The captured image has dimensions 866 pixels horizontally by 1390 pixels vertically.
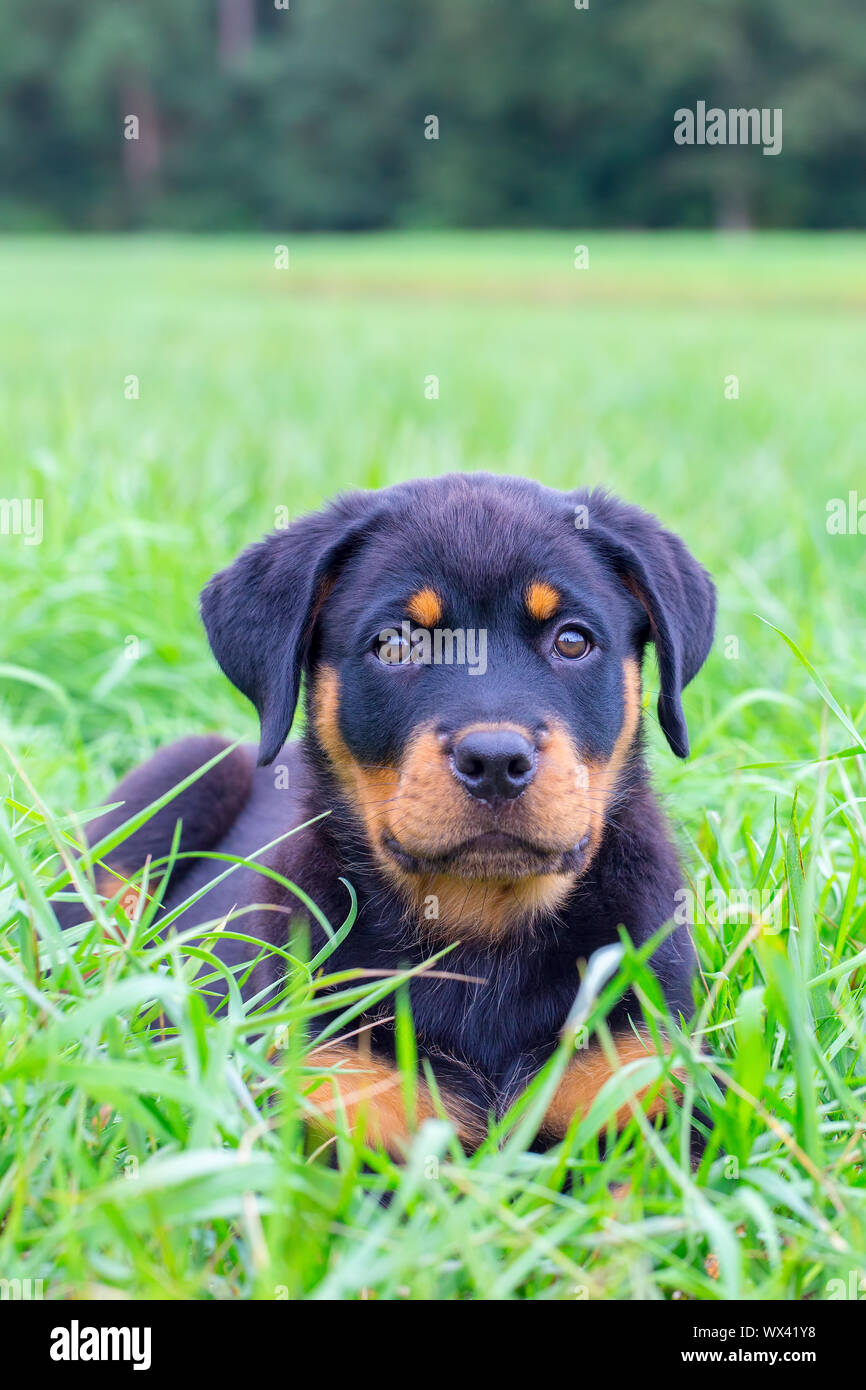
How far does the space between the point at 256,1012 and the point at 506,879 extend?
1.93 ft

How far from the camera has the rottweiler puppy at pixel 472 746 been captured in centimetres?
256

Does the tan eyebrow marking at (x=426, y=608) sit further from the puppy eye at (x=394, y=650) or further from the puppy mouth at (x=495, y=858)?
the puppy mouth at (x=495, y=858)

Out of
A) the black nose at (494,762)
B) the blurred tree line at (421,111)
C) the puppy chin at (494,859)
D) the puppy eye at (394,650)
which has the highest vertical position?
the blurred tree line at (421,111)

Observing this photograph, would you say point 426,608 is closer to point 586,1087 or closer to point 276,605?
point 276,605

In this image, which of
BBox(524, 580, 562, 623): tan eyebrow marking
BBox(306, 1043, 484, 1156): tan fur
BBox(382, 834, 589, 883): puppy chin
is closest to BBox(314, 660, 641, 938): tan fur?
BBox(382, 834, 589, 883): puppy chin

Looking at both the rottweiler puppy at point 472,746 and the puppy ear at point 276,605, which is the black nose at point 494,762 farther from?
the puppy ear at point 276,605

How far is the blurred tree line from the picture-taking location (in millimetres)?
43312

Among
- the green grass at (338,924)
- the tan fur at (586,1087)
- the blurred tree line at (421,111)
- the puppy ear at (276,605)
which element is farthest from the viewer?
the blurred tree line at (421,111)

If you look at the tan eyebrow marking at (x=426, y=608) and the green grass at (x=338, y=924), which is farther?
the tan eyebrow marking at (x=426, y=608)

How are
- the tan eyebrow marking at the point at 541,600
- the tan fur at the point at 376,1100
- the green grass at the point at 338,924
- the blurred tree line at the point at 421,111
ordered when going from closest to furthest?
the green grass at the point at 338,924
the tan fur at the point at 376,1100
the tan eyebrow marking at the point at 541,600
the blurred tree line at the point at 421,111

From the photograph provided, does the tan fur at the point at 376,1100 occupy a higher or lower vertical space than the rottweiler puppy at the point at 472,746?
lower

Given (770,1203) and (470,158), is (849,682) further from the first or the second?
(470,158)

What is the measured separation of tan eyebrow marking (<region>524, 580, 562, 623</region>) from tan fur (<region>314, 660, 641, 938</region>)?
27cm

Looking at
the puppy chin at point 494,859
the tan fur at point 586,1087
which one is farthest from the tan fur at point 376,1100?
the puppy chin at point 494,859
